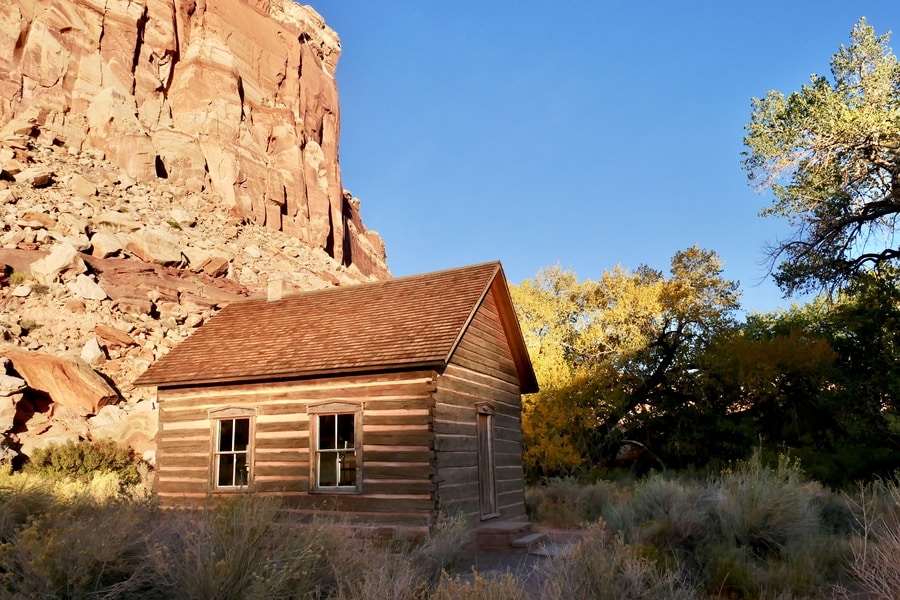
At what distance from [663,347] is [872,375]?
22.9 feet

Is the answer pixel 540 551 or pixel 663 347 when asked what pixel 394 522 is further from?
pixel 663 347

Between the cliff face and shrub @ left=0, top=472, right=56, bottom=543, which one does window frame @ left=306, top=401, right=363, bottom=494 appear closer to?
shrub @ left=0, top=472, right=56, bottom=543

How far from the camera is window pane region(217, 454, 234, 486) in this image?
41.4 feet

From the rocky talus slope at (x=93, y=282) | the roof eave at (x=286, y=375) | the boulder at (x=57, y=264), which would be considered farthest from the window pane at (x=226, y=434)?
the boulder at (x=57, y=264)

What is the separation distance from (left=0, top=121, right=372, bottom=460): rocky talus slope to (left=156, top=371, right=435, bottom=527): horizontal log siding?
14.3 feet

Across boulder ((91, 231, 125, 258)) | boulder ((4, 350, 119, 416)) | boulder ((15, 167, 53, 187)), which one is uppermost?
boulder ((15, 167, 53, 187))

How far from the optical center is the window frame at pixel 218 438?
40.0ft

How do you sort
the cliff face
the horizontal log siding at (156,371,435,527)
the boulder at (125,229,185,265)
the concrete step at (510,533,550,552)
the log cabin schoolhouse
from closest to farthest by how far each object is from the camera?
the horizontal log siding at (156,371,435,527) → the log cabin schoolhouse → the concrete step at (510,533,550,552) → the boulder at (125,229,185,265) → the cliff face

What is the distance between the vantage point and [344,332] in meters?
12.7

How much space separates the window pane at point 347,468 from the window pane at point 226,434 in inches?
102

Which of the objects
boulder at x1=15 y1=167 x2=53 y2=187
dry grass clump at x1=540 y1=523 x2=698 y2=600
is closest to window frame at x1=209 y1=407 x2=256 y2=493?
dry grass clump at x1=540 y1=523 x2=698 y2=600

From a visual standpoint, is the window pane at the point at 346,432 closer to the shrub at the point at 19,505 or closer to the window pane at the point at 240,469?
the window pane at the point at 240,469

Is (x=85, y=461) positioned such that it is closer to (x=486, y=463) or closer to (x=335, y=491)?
(x=335, y=491)

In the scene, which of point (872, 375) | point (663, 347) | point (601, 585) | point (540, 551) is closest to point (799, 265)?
point (872, 375)
